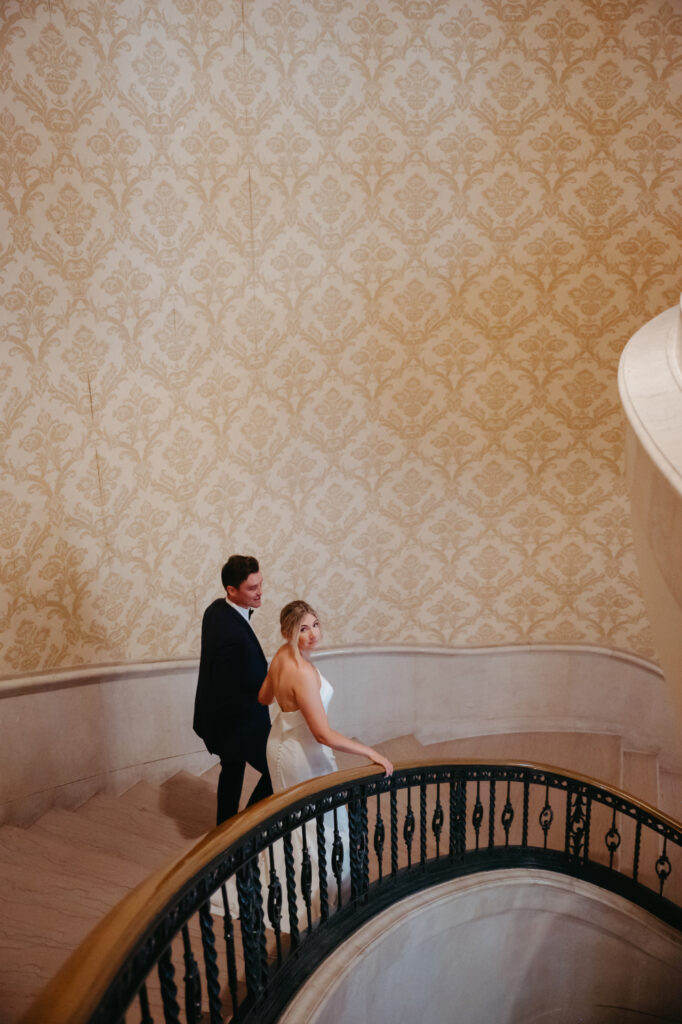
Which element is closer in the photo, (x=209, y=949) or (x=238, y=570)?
(x=209, y=949)

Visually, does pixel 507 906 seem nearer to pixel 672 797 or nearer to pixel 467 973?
pixel 467 973

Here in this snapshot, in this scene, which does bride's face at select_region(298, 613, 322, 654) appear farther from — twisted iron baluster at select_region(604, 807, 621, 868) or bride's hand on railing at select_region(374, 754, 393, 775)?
twisted iron baluster at select_region(604, 807, 621, 868)

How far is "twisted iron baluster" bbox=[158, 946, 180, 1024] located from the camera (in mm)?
2059

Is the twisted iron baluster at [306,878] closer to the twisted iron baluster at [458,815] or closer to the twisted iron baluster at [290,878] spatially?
the twisted iron baluster at [290,878]

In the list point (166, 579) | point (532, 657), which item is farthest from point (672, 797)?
point (166, 579)

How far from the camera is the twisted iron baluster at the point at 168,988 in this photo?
6.75 feet

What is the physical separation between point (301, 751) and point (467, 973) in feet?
5.12

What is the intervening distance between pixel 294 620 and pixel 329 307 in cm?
249

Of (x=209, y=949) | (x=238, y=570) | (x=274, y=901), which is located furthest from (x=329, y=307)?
(x=209, y=949)

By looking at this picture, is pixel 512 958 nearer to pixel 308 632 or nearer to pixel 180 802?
pixel 180 802

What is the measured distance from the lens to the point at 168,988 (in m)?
2.07

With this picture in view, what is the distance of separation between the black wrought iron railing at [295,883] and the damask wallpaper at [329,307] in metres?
1.74

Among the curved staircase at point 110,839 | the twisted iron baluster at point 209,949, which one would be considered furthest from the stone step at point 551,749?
the twisted iron baluster at point 209,949

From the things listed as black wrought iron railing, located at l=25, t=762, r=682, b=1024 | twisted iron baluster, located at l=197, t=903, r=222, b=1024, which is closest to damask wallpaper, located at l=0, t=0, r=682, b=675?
black wrought iron railing, located at l=25, t=762, r=682, b=1024
